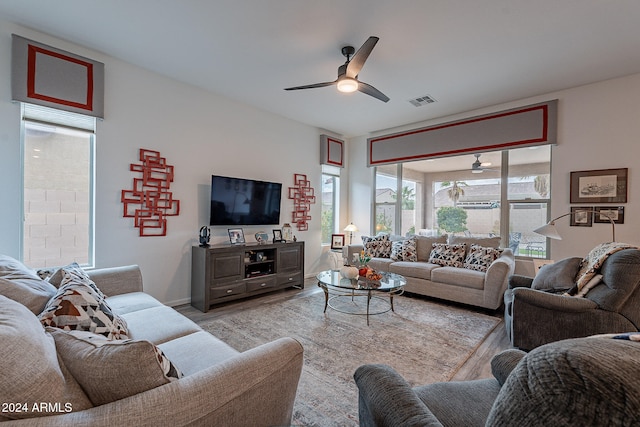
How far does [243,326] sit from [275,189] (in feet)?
7.46

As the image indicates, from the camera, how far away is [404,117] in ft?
16.3

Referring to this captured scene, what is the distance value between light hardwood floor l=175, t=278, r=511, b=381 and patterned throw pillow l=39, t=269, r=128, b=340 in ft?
6.35

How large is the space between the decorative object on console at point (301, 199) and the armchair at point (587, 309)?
11.5 ft

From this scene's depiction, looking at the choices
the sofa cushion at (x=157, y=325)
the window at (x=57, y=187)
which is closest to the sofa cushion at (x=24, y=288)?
the sofa cushion at (x=157, y=325)

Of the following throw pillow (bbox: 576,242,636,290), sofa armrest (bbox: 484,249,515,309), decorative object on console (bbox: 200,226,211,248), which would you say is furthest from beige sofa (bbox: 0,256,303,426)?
sofa armrest (bbox: 484,249,515,309)

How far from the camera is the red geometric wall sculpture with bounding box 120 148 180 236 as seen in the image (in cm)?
334

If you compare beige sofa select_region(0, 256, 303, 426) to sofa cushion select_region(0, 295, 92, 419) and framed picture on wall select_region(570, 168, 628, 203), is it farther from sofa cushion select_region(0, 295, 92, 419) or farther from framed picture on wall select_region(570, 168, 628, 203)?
framed picture on wall select_region(570, 168, 628, 203)

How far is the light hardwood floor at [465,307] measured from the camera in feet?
7.34

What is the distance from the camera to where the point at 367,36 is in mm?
2711

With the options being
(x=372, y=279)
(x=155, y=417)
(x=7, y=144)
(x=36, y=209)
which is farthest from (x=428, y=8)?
(x=36, y=209)

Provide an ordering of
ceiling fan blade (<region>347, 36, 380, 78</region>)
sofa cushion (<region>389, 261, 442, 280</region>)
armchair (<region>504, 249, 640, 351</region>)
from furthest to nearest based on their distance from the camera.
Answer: sofa cushion (<region>389, 261, 442, 280</region>) < ceiling fan blade (<region>347, 36, 380, 78</region>) < armchair (<region>504, 249, 640, 351</region>)

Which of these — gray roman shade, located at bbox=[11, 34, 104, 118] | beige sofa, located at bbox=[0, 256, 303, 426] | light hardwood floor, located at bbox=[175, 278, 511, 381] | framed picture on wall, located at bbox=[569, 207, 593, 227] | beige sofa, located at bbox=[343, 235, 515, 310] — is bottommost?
light hardwood floor, located at bbox=[175, 278, 511, 381]

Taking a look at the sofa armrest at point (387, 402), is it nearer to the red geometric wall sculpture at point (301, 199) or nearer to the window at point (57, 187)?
the window at point (57, 187)

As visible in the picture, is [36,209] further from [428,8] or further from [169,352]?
[428,8]
